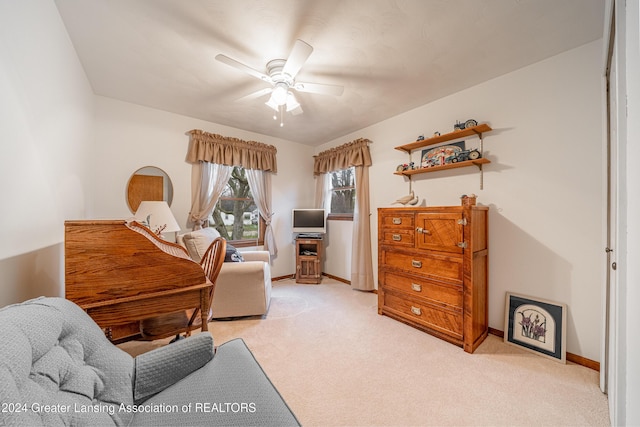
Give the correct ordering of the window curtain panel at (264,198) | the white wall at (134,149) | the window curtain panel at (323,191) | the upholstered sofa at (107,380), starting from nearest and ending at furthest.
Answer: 1. the upholstered sofa at (107,380)
2. the white wall at (134,149)
3. the window curtain panel at (264,198)
4. the window curtain panel at (323,191)

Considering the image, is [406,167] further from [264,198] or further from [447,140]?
[264,198]

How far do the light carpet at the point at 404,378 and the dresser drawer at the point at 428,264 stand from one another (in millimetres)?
598

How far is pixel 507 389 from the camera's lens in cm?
155

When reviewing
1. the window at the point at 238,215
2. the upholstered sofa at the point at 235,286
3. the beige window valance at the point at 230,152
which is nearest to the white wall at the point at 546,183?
the upholstered sofa at the point at 235,286

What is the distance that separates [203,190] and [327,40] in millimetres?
2508

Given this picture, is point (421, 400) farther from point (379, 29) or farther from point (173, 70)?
point (173, 70)

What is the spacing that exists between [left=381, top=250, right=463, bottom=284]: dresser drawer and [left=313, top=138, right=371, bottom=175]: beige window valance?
1547 mm

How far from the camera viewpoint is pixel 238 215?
3.81m

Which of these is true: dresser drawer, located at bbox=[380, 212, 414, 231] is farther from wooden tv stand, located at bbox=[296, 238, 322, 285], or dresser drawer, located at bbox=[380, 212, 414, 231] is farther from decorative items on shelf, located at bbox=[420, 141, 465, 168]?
wooden tv stand, located at bbox=[296, 238, 322, 285]

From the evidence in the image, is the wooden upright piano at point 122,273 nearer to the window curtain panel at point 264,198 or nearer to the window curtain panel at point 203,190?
the window curtain panel at point 203,190

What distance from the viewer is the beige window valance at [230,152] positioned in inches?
126

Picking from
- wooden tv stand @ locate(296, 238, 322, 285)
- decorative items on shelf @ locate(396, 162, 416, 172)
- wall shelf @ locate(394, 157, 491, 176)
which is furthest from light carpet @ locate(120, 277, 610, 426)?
decorative items on shelf @ locate(396, 162, 416, 172)

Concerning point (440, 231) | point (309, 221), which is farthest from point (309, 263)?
point (440, 231)

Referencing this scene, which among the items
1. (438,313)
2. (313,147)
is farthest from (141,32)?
(438,313)
